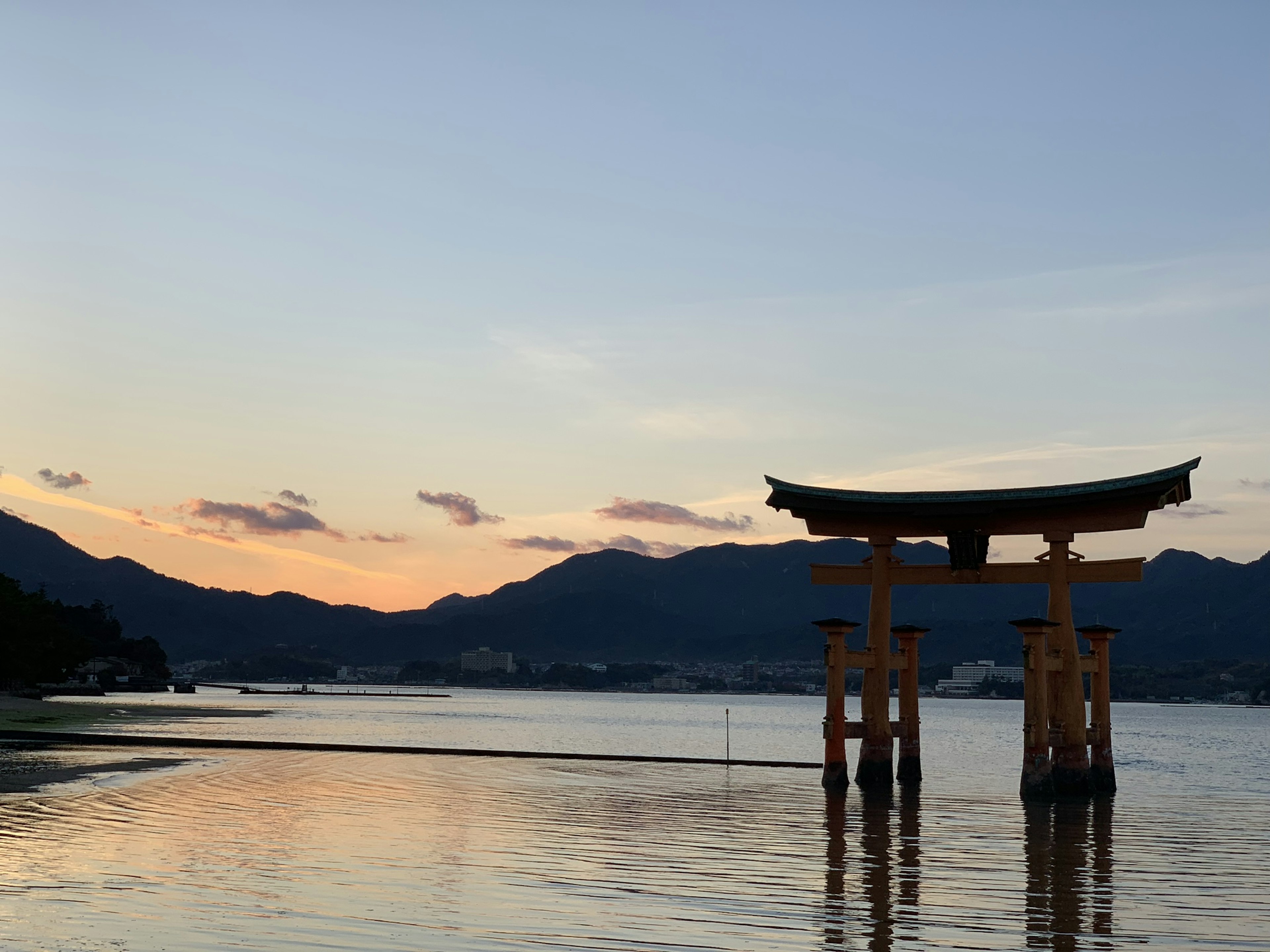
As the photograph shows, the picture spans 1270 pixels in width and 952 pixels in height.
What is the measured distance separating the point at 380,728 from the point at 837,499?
2466 inches

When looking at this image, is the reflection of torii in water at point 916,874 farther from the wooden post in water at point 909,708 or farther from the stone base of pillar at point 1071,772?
the wooden post in water at point 909,708

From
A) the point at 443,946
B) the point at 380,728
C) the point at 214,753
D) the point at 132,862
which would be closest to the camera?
the point at 443,946

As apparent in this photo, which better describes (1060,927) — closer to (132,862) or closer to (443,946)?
(443,946)

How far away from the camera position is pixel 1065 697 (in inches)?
1198

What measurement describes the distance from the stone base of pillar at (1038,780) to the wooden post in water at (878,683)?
3.31 m

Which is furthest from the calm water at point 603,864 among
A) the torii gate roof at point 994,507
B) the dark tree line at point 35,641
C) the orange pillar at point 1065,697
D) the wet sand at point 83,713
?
the dark tree line at point 35,641

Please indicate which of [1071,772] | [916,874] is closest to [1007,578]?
[1071,772]

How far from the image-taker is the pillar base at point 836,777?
3139 cm

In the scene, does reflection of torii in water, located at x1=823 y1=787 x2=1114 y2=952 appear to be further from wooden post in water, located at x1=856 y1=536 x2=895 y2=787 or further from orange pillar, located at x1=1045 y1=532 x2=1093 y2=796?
wooden post in water, located at x1=856 y1=536 x2=895 y2=787

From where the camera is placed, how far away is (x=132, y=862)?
54.6 ft

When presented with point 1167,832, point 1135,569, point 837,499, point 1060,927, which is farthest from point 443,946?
point 1135,569

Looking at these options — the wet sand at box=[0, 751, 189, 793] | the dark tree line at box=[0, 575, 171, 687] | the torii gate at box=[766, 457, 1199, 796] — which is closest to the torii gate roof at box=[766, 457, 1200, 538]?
the torii gate at box=[766, 457, 1199, 796]

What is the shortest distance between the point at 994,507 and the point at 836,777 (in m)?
7.93

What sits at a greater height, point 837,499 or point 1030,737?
point 837,499
